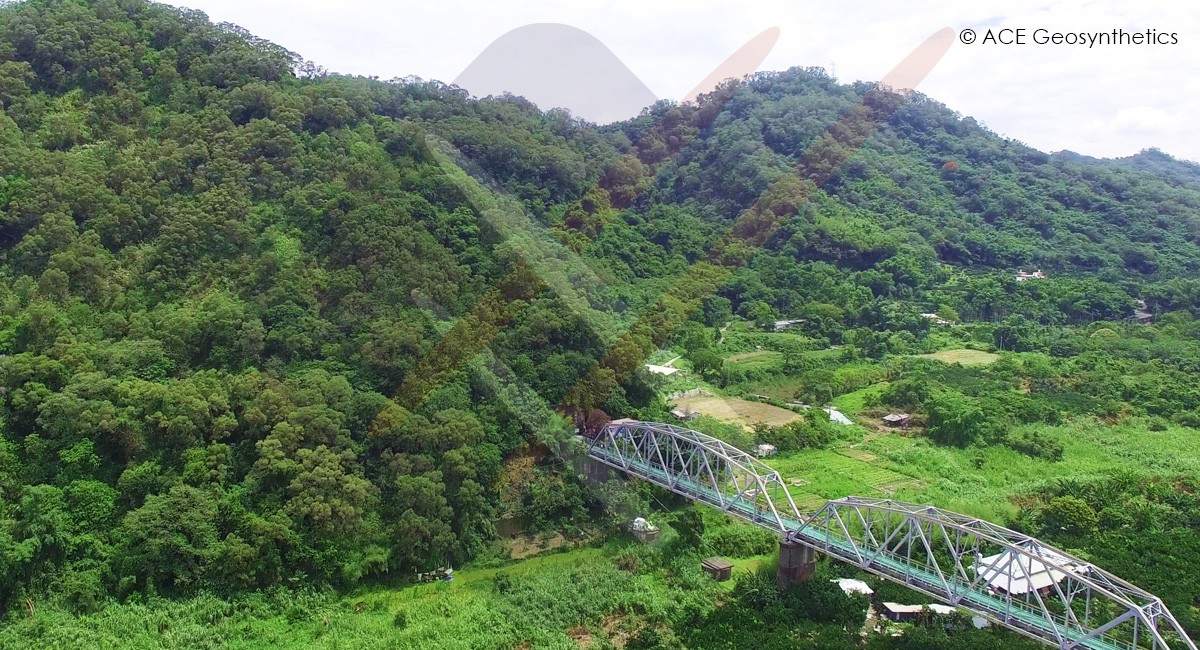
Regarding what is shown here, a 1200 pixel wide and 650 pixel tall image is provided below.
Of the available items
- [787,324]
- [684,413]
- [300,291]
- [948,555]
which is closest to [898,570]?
[948,555]

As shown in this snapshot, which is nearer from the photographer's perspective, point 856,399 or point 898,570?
point 898,570

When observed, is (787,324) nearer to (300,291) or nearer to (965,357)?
(965,357)

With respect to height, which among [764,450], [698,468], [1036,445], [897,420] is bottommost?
[764,450]

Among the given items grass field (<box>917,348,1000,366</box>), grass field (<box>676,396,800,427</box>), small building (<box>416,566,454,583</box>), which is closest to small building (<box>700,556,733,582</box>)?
small building (<box>416,566,454,583</box>)

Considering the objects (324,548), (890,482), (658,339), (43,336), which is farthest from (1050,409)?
(43,336)

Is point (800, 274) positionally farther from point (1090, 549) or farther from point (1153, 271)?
point (1090, 549)

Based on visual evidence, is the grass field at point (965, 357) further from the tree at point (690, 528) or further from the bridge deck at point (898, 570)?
the bridge deck at point (898, 570)

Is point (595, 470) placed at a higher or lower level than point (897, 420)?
lower
